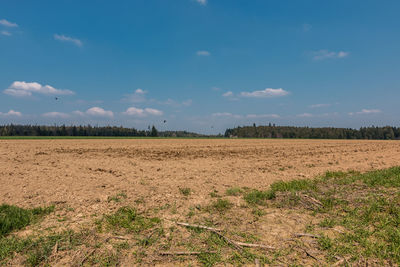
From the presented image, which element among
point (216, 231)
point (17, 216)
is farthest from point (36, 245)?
point (216, 231)

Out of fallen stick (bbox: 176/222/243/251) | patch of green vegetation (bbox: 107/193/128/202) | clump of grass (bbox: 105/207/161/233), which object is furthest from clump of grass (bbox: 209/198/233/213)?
patch of green vegetation (bbox: 107/193/128/202)

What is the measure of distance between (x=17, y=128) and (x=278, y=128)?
6630 inches

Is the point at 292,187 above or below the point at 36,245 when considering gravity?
above

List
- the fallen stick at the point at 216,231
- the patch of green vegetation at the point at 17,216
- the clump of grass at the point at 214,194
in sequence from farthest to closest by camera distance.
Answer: the clump of grass at the point at 214,194 < the patch of green vegetation at the point at 17,216 < the fallen stick at the point at 216,231

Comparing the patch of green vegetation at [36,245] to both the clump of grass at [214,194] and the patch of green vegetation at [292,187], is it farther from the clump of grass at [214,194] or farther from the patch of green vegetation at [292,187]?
the patch of green vegetation at [292,187]

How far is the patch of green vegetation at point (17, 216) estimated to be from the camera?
4727mm

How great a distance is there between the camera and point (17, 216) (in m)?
5.16

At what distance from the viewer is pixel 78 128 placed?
446 ft

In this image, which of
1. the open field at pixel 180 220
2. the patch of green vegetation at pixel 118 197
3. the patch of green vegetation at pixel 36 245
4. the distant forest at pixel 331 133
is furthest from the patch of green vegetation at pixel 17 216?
the distant forest at pixel 331 133

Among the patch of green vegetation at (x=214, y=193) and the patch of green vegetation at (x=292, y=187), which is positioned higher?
the patch of green vegetation at (x=292, y=187)

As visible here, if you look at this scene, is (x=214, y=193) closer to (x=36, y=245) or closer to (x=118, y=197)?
(x=118, y=197)

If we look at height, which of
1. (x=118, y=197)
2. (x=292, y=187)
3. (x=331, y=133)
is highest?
(x=331, y=133)

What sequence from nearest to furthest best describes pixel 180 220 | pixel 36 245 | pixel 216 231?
pixel 36 245, pixel 216 231, pixel 180 220

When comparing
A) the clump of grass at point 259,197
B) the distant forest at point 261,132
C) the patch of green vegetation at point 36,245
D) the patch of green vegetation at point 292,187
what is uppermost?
the distant forest at point 261,132
